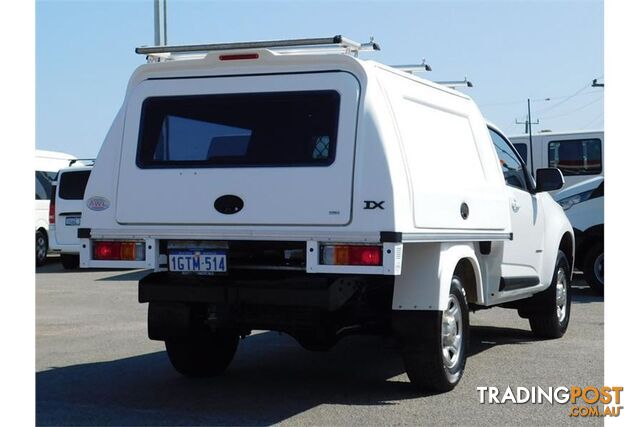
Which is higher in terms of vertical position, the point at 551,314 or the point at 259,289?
the point at 259,289

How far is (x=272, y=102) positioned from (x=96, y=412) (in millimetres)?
2415

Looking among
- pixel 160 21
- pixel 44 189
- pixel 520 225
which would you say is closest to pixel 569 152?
pixel 160 21

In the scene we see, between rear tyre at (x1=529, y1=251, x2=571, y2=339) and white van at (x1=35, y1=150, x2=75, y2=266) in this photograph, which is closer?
rear tyre at (x1=529, y1=251, x2=571, y2=339)

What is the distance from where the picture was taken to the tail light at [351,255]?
250 inches

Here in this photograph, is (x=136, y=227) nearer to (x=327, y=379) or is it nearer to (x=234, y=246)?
(x=234, y=246)

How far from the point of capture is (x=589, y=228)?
14.5 m

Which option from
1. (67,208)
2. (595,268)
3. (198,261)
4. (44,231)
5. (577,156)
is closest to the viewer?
(198,261)

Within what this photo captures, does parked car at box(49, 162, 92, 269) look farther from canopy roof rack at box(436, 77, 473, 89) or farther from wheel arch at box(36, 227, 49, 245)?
canopy roof rack at box(436, 77, 473, 89)

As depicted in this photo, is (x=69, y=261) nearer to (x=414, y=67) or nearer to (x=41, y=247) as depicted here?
(x=41, y=247)

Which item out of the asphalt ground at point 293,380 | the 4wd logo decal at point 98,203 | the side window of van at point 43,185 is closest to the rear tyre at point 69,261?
the side window of van at point 43,185

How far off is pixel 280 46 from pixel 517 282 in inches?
128

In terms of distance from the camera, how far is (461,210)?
7.39 m

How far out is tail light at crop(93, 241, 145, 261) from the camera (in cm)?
702

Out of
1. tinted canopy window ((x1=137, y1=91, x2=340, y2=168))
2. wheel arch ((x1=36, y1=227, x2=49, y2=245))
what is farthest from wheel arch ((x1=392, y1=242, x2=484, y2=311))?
wheel arch ((x1=36, y1=227, x2=49, y2=245))
